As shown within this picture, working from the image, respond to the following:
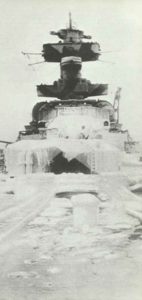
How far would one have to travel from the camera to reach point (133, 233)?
183 centimetres

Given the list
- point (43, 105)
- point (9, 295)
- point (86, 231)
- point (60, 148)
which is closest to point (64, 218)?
point (86, 231)

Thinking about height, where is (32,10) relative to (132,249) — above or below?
above

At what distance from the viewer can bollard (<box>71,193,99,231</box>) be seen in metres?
1.91

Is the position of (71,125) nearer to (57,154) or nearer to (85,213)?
(57,154)

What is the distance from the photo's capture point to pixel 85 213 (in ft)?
6.36

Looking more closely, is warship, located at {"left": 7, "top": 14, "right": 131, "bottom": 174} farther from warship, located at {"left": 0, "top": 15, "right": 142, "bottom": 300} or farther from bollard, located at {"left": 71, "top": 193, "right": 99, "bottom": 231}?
bollard, located at {"left": 71, "top": 193, "right": 99, "bottom": 231}

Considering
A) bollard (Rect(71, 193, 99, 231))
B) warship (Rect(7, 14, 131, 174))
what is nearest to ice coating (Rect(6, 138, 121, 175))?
warship (Rect(7, 14, 131, 174))

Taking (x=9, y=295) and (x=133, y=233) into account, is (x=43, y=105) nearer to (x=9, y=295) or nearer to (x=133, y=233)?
(x=133, y=233)

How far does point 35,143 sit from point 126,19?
4.73 ft

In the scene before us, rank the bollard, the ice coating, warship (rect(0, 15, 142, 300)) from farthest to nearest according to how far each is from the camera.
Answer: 1. the ice coating
2. the bollard
3. warship (rect(0, 15, 142, 300))

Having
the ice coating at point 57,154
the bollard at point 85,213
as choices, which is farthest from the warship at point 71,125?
the bollard at point 85,213

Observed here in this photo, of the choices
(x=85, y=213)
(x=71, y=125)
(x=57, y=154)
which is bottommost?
(x=85, y=213)

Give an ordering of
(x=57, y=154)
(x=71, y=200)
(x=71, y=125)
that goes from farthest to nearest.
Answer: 1. (x=71, y=125)
2. (x=57, y=154)
3. (x=71, y=200)

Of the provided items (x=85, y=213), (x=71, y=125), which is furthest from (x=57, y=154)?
(x=85, y=213)
